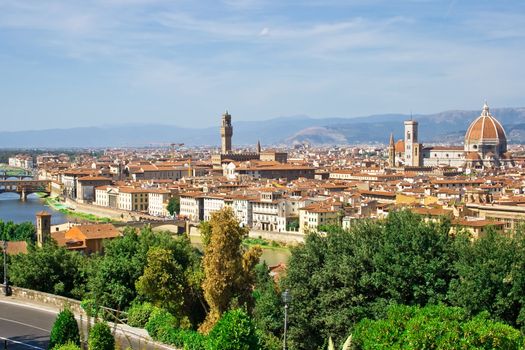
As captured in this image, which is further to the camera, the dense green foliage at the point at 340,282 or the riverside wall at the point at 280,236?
the riverside wall at the point at 280,236

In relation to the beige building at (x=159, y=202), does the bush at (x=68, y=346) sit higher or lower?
higher

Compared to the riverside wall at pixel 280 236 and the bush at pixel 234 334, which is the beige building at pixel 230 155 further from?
the bush at pixel 234 334

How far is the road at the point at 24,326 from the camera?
10.0 m

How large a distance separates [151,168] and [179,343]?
7315 centimetres

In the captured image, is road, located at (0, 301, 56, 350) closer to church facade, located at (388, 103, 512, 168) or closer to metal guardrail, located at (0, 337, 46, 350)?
metal guardrail, located at (0, 337, 46, 350)

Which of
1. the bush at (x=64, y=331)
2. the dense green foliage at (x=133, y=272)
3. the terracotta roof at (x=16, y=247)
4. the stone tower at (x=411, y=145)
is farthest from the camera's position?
the stone tower at (x=411, y=145)

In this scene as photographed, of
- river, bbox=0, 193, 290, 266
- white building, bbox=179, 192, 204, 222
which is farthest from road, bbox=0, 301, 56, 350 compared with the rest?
white building, bbox=179, 192, 204, 222

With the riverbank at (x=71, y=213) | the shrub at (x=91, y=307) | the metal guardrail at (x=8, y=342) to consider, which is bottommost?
the riverbank at (x=71, y=213)

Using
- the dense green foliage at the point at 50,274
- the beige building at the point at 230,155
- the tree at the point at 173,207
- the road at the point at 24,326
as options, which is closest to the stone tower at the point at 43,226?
the dense green foliage at the point at 50,274

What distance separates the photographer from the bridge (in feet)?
248

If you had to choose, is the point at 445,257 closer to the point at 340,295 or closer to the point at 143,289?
the point at 340,295

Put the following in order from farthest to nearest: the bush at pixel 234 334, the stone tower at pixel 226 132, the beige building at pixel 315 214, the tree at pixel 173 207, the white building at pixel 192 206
A: the stone tower at pixel 226 132 → the tree at pixel 173 207 → the white building at pixel 192 206 → the beige building at pixel 315 214 → the bush at pixel 234 334

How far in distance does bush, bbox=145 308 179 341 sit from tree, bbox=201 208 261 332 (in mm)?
468

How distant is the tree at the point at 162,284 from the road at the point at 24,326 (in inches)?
61.5
